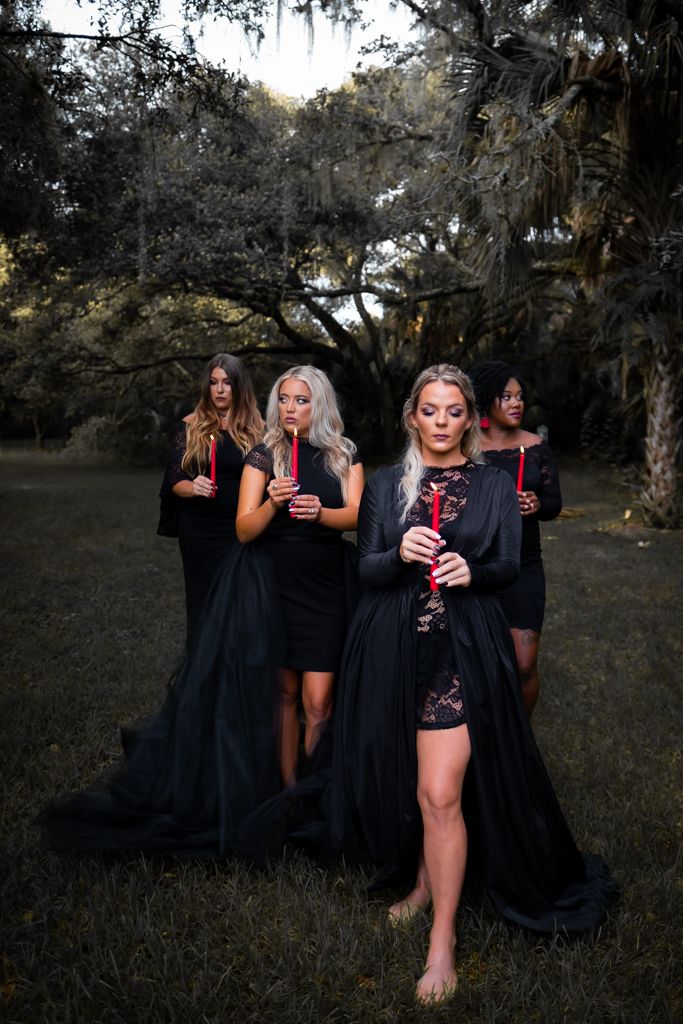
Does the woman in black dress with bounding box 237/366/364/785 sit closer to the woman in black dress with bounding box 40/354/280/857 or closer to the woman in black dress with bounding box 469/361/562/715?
the woman in black dress with bounding box 40/354/280/857

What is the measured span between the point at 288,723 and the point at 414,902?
0.97 meters

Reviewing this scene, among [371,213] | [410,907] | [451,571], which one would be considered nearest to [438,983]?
[410,907]

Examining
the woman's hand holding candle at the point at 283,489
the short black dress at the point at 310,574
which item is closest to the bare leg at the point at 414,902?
the short black dress at the point at 310,574

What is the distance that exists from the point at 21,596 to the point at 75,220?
9.74m

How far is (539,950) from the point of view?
3.02m

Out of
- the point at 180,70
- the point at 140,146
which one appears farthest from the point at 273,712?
the point at 140,146

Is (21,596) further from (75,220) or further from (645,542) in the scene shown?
(75,220)

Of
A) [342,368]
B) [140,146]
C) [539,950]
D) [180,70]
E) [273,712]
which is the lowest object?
[539,950]

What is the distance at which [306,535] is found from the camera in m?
3.92

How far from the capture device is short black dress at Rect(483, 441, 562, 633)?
424 cm

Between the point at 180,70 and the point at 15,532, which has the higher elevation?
the point at 180,70

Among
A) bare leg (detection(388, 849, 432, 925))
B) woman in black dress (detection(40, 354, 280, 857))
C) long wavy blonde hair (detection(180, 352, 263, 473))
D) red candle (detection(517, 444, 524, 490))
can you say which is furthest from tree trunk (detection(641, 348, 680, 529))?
bare leg (detection(388, 849, 432, 925))

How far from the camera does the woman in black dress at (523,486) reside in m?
4.24

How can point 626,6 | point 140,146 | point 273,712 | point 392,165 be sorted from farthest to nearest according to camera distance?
point 392,165 < point 140,146 < point 626,6 < point 273,712
